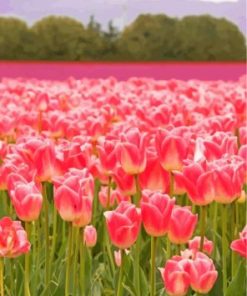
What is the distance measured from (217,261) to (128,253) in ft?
1.07

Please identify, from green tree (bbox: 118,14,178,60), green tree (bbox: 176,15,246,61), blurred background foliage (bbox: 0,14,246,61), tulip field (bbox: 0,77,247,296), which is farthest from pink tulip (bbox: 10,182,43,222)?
green tree (bbox: 176,15,246,61)

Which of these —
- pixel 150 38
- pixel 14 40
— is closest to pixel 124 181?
pixel 14 40

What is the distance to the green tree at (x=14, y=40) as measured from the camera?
18.4 m

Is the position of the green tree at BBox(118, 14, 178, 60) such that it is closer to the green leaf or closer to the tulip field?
the tulip field

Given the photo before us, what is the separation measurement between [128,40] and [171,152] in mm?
16603

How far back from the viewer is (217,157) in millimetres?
2766

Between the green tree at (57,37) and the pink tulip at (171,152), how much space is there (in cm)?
1600

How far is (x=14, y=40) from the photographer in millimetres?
18516

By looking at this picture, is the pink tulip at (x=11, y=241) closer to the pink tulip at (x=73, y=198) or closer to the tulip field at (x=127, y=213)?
the tulip field at (x=127, y=213)

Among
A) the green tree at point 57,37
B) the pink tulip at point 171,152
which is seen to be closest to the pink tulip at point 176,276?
the pink tulip at point 171,152

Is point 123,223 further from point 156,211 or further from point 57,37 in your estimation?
point 57,37

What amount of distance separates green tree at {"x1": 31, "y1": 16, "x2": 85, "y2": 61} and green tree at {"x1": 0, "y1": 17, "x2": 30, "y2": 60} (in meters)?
0.25

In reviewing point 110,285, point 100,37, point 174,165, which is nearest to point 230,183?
point 174,165

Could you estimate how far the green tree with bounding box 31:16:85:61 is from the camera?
18531 millimetres
